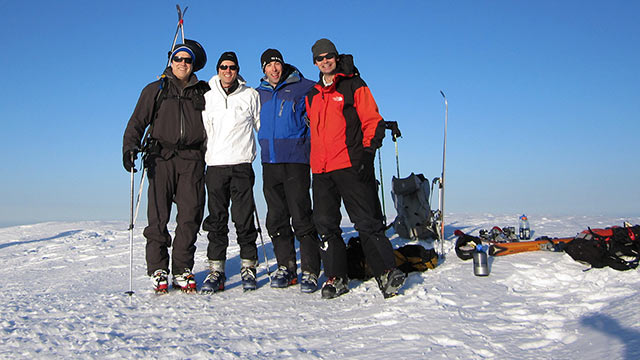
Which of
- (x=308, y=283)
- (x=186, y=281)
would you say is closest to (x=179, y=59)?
(x=186, y=281)

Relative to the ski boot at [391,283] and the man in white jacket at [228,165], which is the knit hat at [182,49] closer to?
the man in white jacket at [228,165]

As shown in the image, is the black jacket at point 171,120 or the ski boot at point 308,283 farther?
the black jacket at point 171,120

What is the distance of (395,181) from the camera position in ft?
25.4

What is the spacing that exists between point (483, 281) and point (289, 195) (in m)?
2.16

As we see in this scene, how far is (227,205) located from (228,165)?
467 mm

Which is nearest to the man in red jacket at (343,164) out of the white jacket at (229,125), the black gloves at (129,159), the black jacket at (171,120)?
the white jacket at (229,125)

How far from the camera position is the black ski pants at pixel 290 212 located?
459 cm

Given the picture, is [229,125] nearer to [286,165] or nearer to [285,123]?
[285,123]

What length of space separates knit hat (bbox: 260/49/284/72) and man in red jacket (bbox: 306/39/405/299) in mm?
658

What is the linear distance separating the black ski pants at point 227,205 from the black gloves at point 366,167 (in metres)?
1.31

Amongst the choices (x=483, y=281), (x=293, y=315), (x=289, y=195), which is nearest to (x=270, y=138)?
(x=289, y=195)

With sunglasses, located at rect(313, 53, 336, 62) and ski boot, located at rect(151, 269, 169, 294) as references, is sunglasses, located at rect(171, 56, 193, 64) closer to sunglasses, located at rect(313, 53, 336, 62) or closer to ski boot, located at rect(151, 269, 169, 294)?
sunglasses, located at rect(313, 53, 336, 62)

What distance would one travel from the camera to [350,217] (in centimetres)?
418

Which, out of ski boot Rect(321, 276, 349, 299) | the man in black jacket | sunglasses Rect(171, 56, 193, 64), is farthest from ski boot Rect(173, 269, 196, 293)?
sunglasses Rect(171, 56, 193, 64)
